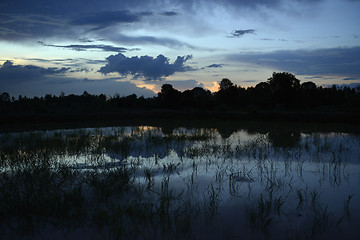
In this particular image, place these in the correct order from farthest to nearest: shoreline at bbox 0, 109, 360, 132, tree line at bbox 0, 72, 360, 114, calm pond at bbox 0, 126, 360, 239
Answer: tree line at bbox 0, 72, 360, 114
shoreline at bbox 0, 109, 360, 132
calm pond at bbox 0, 126, 360, 239

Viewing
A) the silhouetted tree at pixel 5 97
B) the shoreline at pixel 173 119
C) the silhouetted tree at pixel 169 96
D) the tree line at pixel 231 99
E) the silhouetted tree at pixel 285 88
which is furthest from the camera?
the silhouetted tree at pixel 169 96

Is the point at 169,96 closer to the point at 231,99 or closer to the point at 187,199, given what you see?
the point at 231,99

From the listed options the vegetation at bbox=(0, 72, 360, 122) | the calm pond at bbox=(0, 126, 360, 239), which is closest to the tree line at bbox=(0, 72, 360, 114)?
the vegetation at bbox=(0, 72, 360, 122)

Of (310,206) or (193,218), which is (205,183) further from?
(310,206)

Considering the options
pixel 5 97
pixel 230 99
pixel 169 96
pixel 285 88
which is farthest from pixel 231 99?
pixel 5 97

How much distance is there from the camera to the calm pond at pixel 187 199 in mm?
3584

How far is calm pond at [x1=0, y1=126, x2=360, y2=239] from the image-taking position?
11.8 feet

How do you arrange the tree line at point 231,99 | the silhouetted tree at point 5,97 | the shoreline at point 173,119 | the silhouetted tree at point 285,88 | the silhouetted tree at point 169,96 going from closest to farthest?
the shoreline at point 173,119
the silhouetted tree at point 5,97
the tree line at point 231,99
the silhouetted tree at point 285,88
the silhouetted tree at point 169,96

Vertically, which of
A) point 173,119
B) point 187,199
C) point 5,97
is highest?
point 5,97

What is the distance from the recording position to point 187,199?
4.62 metres

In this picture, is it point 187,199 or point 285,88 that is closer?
point 187,199

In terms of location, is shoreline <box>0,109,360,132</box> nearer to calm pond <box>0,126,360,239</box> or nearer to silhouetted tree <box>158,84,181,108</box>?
silhouetted tree <box>158,84,181,108</box>

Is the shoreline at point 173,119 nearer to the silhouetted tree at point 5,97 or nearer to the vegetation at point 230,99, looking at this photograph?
the vegetation at point 230,99

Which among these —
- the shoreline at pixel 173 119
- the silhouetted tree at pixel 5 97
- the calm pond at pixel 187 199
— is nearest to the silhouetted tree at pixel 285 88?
the shoreline at pixel 173 119
